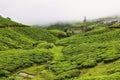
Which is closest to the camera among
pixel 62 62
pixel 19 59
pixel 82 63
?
pixel 82 63

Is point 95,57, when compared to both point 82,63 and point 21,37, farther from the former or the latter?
point 21,37

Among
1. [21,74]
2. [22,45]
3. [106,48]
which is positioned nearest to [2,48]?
[22,45]

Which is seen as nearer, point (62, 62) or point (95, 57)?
point (95, 57)

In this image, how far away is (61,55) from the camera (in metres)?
102

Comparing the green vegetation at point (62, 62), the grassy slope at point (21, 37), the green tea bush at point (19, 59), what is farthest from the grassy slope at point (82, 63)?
the grassy slope at point (21, 37)

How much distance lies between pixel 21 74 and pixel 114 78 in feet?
96.8

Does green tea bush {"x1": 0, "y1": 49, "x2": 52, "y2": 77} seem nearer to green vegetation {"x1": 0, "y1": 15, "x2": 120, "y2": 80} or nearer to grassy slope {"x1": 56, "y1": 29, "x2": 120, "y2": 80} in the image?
green vegetation {"x1": 0, "y1": 15, "x2": 120, "y2": 80}

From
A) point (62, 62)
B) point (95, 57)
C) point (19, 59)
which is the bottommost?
point (62, 62)

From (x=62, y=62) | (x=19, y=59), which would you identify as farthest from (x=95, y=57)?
(x=19, y=59)

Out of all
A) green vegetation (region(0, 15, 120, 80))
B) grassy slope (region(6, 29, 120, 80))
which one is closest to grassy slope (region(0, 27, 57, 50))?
green vegetation (region(0, 15, 120, 80))

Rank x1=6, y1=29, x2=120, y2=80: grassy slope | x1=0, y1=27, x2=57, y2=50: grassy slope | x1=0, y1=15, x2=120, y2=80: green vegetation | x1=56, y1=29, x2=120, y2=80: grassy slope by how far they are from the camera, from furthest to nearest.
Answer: x1=0, y1=27, x2=57, y2=50: grassy slope, x1=0, y1=15, x2=120, y2=80: green vegetation, x1=56, y1=29, x2=120, y2=80: grassy slope, x1=6, y1=29, x2=120, y2=80: grassy slope

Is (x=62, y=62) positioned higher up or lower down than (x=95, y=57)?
lower down

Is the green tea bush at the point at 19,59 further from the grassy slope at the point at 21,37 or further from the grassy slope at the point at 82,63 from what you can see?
the grassy slope at the point at 21,37

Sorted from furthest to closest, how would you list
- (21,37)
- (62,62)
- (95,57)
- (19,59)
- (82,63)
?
(21,37), (19,59), (62,62), (95,57), (82,63)
